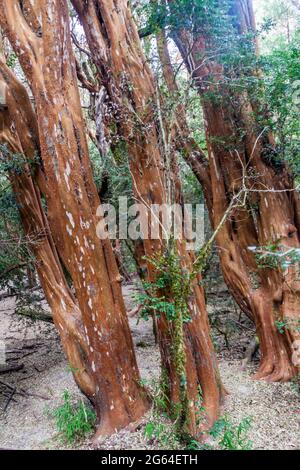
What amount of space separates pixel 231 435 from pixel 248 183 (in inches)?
132

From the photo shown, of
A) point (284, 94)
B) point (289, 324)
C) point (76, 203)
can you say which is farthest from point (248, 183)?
point (76, 203)

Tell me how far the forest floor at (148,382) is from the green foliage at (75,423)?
0.11 meters

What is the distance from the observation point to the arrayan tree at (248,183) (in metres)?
4.51

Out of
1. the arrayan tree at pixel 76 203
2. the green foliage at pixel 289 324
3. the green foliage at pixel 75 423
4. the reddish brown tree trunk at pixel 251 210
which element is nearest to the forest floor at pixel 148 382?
the green foliage at pixel 75 423

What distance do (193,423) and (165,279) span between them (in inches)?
53.4

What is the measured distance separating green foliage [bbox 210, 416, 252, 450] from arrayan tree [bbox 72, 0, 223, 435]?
6.3 inches

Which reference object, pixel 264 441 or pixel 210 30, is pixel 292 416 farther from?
pixel 210 30

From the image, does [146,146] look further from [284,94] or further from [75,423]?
[75,423]

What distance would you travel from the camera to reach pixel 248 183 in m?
5.34

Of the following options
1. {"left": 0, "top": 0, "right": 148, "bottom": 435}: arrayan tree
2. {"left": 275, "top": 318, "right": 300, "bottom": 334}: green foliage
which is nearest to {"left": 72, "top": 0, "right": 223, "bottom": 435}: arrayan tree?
Result: {"left": 0, "top": 0, "right": 148, "bottom": 435}: arrayan tree

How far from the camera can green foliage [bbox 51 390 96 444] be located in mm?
3934

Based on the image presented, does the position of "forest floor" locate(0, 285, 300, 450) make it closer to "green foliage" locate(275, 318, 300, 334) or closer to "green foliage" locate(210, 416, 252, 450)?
"green foliage" locate(210, 416, 252, 450)
